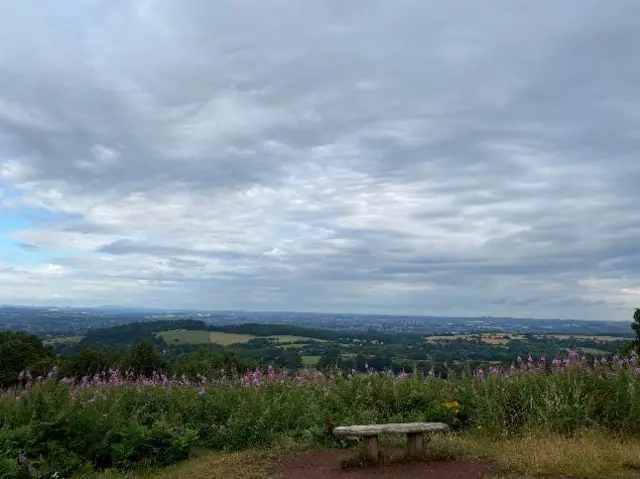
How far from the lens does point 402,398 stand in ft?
30.1

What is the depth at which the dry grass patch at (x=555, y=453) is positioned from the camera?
630cm

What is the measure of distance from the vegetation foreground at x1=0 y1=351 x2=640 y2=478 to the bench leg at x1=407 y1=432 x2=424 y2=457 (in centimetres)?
A: 31

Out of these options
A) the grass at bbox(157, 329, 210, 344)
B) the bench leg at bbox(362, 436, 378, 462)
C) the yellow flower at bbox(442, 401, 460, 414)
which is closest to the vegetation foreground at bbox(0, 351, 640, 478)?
the yellow flower at bbox(442, 401, 460, 414)

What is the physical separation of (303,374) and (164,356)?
35.6ft

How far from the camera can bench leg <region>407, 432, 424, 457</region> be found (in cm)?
711

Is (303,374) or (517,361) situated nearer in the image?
(517,361)

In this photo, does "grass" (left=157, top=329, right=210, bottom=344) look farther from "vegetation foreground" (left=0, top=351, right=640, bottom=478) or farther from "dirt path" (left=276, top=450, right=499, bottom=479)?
"dirt path" (left=276, top=450, right=499, bottom=479)

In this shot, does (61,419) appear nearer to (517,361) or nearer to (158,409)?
(158,409)

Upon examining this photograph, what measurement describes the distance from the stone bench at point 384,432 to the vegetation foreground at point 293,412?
37cm

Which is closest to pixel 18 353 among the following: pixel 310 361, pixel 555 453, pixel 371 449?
pixel 310 361

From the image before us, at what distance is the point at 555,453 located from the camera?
22.2ft

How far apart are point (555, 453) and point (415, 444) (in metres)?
1.66

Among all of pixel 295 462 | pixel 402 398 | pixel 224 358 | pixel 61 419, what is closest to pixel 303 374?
pixel 402 398

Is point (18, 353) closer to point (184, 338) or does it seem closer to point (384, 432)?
point (184, 338)
